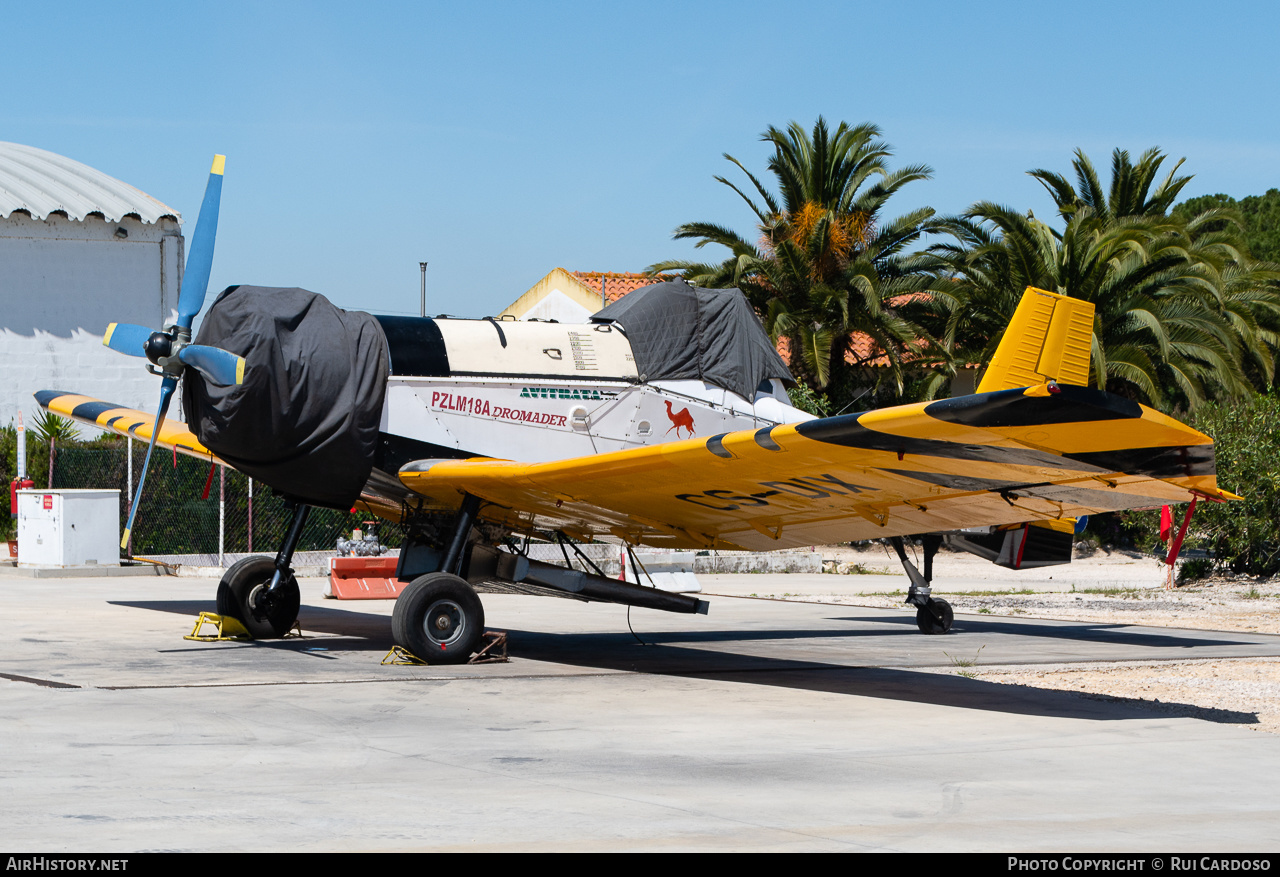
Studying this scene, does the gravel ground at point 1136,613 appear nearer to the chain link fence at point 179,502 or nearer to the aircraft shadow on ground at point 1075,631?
the aircraft shadow on ground at point 1075,631

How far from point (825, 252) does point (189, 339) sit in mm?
21518

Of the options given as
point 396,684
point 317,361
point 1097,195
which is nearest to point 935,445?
point 396,684

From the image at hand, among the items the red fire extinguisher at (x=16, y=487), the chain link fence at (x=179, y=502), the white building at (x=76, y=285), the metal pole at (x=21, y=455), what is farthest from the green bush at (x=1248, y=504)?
the white building at (x=76, y=285)

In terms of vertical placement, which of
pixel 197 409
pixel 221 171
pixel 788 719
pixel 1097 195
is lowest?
pixel 788 719

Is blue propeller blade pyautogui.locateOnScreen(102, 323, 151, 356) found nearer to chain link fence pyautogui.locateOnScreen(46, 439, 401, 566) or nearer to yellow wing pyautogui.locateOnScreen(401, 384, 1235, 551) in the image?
yellow wing pyautogui.locateOnScreen(401, 384, 1235, 551)

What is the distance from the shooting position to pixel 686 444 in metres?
8.96

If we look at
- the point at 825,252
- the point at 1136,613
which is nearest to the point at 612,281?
the point at 825,252

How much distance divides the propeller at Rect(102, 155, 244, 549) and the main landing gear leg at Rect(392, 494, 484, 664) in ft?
7.31

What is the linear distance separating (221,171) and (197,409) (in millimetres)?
2261

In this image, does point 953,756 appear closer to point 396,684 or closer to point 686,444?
point 686,444

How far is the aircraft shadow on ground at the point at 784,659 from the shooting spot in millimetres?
9391

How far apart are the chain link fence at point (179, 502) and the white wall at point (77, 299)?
7854 millimetres

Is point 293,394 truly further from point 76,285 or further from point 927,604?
point 76,285

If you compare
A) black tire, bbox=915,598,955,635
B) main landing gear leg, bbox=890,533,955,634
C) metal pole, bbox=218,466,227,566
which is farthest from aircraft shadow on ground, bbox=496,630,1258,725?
metal pole, bbox=218,466,227,566
